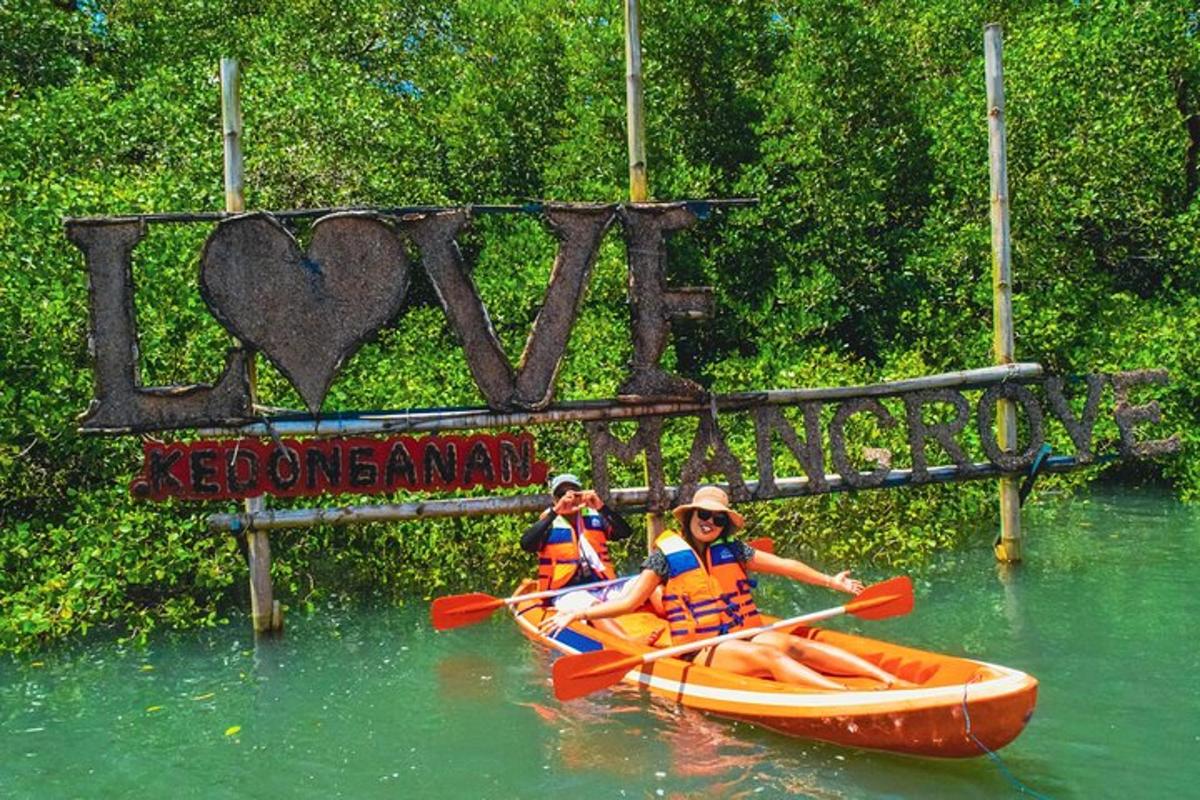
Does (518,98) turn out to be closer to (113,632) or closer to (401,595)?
(401,595)

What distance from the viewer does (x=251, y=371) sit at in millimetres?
10219

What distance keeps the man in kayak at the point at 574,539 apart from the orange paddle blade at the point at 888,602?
8.38 feet

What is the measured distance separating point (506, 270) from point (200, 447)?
681 centimetres

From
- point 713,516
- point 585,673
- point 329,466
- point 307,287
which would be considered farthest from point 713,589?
point 307,287

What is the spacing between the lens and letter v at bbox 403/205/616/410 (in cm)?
1034

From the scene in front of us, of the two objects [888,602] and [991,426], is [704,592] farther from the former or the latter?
[991,426]

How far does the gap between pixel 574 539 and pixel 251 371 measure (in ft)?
10.1

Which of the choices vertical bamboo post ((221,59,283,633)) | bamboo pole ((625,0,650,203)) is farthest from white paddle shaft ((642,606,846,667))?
bamboo pole ((625,0,650,203))

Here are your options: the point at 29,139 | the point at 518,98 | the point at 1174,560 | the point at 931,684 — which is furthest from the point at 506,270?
the point at 931,684

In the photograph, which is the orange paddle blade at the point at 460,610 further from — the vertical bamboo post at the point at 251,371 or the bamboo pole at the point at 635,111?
the bamboo pole at the point at 635,111

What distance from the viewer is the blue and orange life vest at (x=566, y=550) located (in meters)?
10.7

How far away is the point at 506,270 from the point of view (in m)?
16.2

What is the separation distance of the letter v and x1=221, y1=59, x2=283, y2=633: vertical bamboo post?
1.47 m

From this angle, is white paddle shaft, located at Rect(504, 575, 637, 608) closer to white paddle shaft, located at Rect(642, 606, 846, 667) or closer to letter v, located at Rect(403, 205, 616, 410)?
letter v, located at Rect(403, 205, 616, 410)
